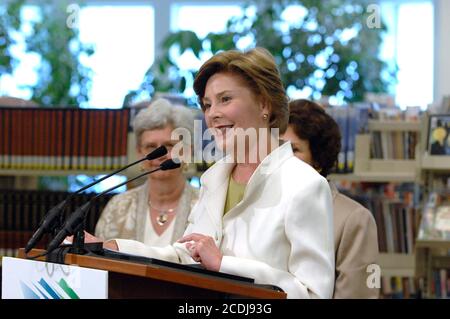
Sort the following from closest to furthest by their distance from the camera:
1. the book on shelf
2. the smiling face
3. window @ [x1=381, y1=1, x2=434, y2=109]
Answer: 1. the smiling face
2. the book on shelf
3. window @ [x1=381, y1=1, x2=434, y2=109]

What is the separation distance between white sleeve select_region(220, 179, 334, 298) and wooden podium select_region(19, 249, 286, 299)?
6.7 inches

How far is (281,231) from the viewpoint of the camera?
2.17 meters

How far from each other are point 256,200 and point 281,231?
4.8 inches

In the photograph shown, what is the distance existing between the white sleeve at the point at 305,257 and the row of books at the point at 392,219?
9.77 feet

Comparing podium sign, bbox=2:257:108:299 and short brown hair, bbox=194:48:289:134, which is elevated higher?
short brown hair, bbox=194:48:289:134

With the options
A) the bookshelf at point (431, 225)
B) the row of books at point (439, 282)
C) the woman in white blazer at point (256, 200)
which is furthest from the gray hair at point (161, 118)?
the row of books at point (439, 282)

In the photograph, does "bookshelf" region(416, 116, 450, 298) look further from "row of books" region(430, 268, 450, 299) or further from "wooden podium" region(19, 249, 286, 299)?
"wooden podium" region(19, 249, 286, 299)

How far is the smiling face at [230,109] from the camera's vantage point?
226 centimetres

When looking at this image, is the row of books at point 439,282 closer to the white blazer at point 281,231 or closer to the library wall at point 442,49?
the white blazer at point 281,231

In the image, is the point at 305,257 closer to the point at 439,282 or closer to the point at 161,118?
the point at 161,118

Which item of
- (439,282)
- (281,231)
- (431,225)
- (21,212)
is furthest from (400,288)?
(281,231)

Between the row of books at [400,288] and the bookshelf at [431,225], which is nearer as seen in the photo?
the bookshelf at [431,225]

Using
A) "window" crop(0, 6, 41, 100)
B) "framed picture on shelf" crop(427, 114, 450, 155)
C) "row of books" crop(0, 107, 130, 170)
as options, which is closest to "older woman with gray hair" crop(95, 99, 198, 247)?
"row of books" crop(0, 107, 130, 170)

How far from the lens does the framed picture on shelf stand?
4.74m
